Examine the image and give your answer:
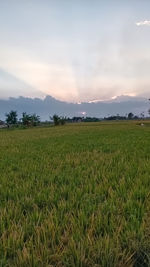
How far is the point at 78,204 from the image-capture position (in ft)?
10.5

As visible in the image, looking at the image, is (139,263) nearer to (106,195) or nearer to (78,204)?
(78,204)

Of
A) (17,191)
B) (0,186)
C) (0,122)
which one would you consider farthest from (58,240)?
(0,122)

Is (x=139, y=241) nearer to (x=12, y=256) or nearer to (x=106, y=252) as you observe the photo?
(x=106, y=252)

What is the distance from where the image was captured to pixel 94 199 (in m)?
3.37

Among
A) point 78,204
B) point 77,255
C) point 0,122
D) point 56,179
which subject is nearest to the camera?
point 77,255

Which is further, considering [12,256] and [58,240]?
[58,240]

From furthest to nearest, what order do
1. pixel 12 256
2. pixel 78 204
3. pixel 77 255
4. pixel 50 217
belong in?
pixel 78 204 → pixel 50 217 → pixel 12 256 → pixel 77 255

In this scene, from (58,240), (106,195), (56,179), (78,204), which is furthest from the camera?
(56,179)

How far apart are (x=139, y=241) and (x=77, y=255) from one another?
2.32 feet

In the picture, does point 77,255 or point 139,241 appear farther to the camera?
point 139,241

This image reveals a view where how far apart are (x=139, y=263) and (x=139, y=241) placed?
10.9 inches

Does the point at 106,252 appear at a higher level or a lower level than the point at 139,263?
higher

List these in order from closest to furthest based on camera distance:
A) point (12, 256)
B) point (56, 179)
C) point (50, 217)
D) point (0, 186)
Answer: point (12, 256), point (50, 217), point (0, 186), point (56, 179)

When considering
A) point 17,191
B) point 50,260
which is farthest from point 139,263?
point 17,191
